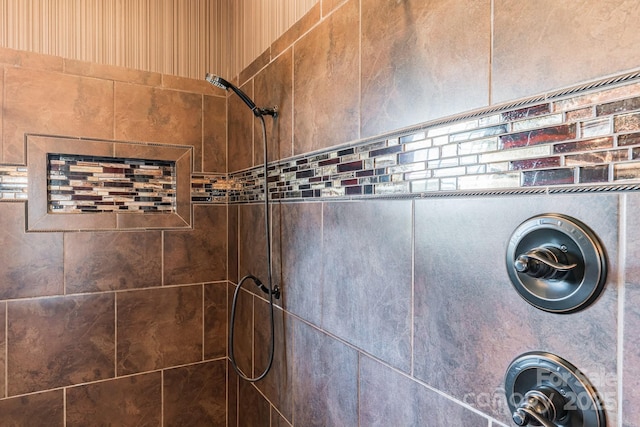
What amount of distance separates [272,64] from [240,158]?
0.58 meters

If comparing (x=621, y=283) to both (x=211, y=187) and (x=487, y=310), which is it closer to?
(x=487, y=310)

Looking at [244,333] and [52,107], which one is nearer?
[52,107]

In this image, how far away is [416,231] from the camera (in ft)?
3.05

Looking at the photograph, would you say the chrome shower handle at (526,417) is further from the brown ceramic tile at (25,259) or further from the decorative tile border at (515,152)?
the brown ceramic tile at (25,259)

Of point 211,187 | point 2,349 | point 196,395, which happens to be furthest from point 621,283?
point 2,349

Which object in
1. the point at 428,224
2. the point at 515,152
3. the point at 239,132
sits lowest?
the point at 428,224

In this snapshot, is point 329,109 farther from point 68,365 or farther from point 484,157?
point 68,365

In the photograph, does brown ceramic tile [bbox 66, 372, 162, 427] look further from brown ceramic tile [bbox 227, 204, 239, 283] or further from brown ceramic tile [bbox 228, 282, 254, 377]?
brown ceramic tile [bbox 227, 204, 239, 283]

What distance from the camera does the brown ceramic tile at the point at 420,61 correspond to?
31.0 inches

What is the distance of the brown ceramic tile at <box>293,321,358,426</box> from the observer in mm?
1177

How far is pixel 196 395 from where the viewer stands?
215 centimetres

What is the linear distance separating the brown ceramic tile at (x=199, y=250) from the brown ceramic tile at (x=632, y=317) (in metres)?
1.97

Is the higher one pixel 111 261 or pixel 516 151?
pixel 516 151

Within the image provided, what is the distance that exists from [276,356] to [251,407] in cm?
50
